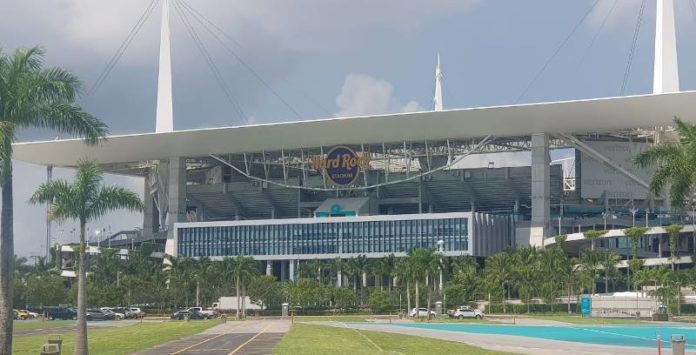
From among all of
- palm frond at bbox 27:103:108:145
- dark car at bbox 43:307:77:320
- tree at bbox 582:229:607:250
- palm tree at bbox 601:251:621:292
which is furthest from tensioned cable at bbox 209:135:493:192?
palm frond at bbox 27:103:108:145

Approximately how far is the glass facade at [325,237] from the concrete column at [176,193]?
7.12ft

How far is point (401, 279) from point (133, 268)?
42.9 meters

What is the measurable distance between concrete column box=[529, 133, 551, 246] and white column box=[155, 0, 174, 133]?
2182 inches

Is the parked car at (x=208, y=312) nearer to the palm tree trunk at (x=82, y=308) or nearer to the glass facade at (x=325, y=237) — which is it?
the glass facade at (x=325, y=237)

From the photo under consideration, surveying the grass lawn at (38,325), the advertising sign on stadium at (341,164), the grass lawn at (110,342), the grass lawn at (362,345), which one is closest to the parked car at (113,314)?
the grass lawn at (38,325)

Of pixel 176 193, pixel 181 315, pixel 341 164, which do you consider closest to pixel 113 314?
pixel 181 315

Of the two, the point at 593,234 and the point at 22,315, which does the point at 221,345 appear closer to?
the point at 22,315

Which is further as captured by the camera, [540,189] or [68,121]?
[540,189]

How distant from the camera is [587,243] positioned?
157 meters

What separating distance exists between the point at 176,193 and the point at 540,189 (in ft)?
198

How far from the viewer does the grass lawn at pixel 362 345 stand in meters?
46.2

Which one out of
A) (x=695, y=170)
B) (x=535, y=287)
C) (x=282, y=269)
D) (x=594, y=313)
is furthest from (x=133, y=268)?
(x=695, y=170)

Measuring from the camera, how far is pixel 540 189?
15138 cm

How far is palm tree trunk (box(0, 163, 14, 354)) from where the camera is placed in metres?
35.3
